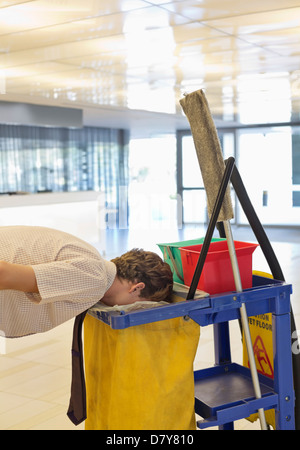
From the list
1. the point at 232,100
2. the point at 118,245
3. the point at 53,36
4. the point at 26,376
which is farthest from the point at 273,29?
the point at 118,245

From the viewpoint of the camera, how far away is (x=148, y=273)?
6.56ft

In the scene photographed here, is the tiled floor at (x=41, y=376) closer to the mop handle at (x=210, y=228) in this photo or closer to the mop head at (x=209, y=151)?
the mop handle at (x=210, y=228)

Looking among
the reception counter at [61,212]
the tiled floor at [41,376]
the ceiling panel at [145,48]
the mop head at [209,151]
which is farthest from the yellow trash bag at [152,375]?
the reception counter at [61,212]

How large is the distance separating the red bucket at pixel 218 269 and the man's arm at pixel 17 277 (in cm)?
60

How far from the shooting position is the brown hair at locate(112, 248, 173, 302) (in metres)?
2.00

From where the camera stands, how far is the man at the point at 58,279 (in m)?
1.78

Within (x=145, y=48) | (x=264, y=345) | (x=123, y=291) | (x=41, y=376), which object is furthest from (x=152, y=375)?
(x=145, y=48)

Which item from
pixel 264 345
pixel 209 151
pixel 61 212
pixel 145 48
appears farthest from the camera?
pixel 61 212

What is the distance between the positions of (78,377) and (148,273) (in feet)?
1.51

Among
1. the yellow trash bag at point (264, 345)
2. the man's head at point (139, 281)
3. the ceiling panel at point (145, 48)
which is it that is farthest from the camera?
the ceiling panel at point (145, 48)

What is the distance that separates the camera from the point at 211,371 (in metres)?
2.39

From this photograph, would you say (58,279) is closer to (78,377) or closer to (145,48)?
(78,377)

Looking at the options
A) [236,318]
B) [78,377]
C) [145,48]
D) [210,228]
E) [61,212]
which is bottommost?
[78,377]
